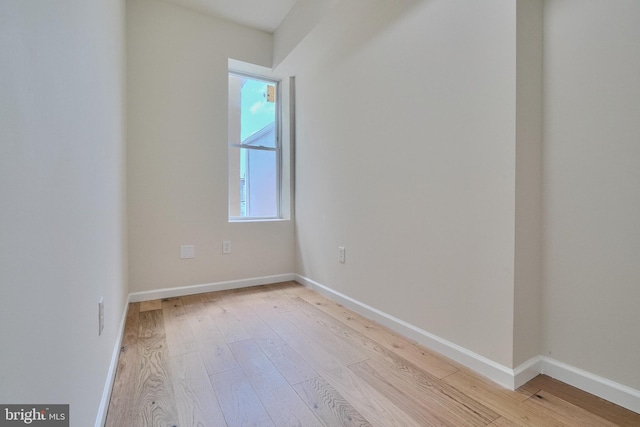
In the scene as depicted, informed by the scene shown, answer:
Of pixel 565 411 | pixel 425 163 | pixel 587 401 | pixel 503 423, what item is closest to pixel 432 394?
pixel 503 423

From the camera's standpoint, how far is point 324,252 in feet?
9.22

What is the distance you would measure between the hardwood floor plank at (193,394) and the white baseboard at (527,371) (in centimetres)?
118

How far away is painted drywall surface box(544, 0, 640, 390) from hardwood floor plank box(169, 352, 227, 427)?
159cm

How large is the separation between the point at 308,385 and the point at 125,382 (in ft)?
2.86

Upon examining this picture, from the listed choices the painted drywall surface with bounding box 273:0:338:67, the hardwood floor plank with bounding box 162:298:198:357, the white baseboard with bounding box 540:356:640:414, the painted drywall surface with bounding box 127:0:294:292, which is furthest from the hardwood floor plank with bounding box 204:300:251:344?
the painted drywall surface with bounding box 273:0:338:67

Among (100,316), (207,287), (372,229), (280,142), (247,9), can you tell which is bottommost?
(207,287)

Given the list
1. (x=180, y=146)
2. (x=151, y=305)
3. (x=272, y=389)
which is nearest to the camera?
(x=272, y=389)

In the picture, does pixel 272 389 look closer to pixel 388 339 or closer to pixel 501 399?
pixel 388 339

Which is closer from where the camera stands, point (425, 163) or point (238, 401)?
point (238, 401)

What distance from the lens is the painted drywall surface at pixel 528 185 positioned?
140cm

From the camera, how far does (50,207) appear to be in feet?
2.26

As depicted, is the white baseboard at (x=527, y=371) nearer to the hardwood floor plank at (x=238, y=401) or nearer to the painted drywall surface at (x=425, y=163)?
the painted drywall surface at (x=425, y=163)

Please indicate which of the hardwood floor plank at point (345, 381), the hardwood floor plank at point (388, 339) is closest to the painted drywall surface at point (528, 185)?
the hardwood floor plank at point (388, 339)

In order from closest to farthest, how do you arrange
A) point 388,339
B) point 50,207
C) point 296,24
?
point 50,207
point 388,339
point 296,24
